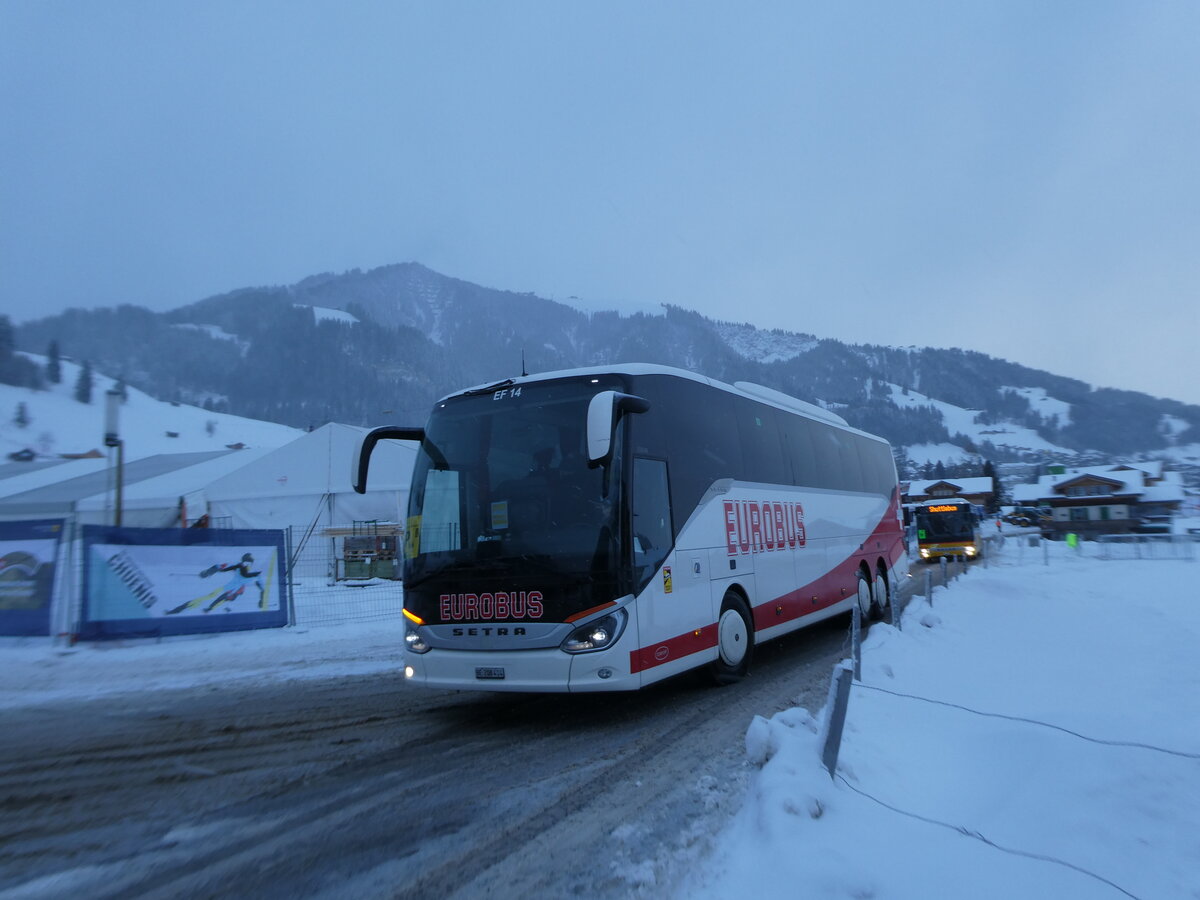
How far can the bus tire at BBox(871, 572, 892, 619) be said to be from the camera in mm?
14188

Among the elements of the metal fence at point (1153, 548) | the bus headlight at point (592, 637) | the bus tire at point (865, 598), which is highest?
the bus headlight at point (592, 637)

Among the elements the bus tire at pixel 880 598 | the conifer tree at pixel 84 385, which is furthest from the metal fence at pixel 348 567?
the conifer tree at pixel 84 385

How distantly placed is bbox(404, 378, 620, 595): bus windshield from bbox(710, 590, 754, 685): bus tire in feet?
7.33

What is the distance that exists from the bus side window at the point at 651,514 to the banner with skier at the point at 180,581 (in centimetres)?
928

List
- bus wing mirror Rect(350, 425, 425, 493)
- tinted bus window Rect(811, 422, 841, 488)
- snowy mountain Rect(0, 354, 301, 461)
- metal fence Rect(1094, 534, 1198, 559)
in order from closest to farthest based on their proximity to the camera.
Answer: bus wing mirror Rect(350, 425, 425, 493) → tinted bus window Rect(811, 422, 841, 488) → metal fence Rect(1094, 534, 1198, 559) → snowy mountain Rect(0, 354, 301, 461)

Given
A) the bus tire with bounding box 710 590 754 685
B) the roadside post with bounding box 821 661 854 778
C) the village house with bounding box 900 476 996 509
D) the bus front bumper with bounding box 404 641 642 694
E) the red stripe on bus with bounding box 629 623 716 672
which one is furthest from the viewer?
the village house with bounding box 900 476 996 509

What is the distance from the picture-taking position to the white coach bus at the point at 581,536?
627cm

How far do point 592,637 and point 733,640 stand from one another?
252 cm

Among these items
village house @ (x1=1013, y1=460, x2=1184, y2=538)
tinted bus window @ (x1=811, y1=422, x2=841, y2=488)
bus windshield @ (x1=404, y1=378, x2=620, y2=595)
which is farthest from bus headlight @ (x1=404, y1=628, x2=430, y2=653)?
village house @ (x1=1013, y1=460, x2=1184, y2=538)

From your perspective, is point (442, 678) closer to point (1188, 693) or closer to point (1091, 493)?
point (1188, 693)

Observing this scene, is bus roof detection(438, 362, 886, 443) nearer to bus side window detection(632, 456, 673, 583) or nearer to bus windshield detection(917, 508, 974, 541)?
bus side window detection(632, 456, 673, 583)

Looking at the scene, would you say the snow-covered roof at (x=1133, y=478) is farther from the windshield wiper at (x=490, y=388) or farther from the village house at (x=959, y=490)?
the windshield wiper at (x=490, y=388)

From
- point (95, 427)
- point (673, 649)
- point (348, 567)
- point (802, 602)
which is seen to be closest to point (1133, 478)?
point (348, 567)

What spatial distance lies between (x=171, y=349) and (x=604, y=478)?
6298 inches
